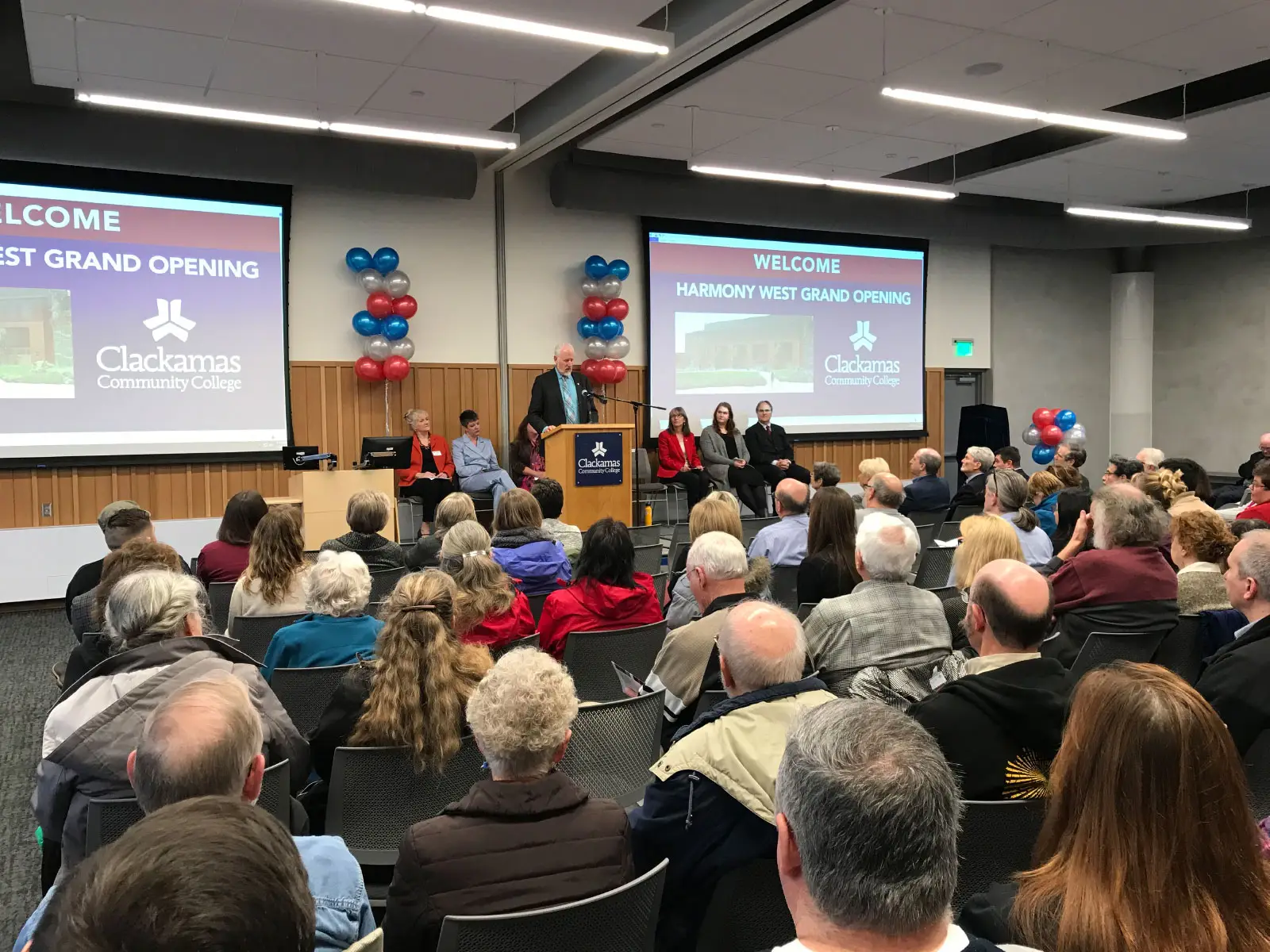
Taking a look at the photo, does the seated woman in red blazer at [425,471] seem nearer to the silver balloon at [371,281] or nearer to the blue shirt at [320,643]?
the silver balloon at [371,281]

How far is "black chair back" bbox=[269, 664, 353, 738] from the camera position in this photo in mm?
2703

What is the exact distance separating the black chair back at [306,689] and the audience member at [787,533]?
8.16ft

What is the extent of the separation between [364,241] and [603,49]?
3.17 metres

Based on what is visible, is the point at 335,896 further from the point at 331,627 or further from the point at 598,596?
the point at 598,596

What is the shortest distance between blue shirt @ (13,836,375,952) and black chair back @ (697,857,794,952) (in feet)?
1.98

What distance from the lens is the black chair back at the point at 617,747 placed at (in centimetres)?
242

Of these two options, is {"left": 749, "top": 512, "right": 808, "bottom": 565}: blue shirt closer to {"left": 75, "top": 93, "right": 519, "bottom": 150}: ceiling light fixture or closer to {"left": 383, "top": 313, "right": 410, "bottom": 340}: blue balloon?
{"left": 75, "top": 93, "right": 519, "bottom": 150}: ceiling light fixture

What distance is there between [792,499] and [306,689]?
9.53 feet

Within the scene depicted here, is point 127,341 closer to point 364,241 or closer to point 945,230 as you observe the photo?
point 364,241

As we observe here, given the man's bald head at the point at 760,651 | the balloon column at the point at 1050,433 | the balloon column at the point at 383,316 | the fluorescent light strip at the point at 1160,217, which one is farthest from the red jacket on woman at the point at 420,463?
the balloon column at the point at 1050,433

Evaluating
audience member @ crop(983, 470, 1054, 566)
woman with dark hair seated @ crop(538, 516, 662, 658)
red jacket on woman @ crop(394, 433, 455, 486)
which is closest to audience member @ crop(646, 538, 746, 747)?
woman with dark hair seated @ crop(538, 516, 662, 658)

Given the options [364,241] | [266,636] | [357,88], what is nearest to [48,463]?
[364,241]

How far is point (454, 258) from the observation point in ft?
30.5

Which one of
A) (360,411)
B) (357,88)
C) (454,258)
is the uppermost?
(357,88)
